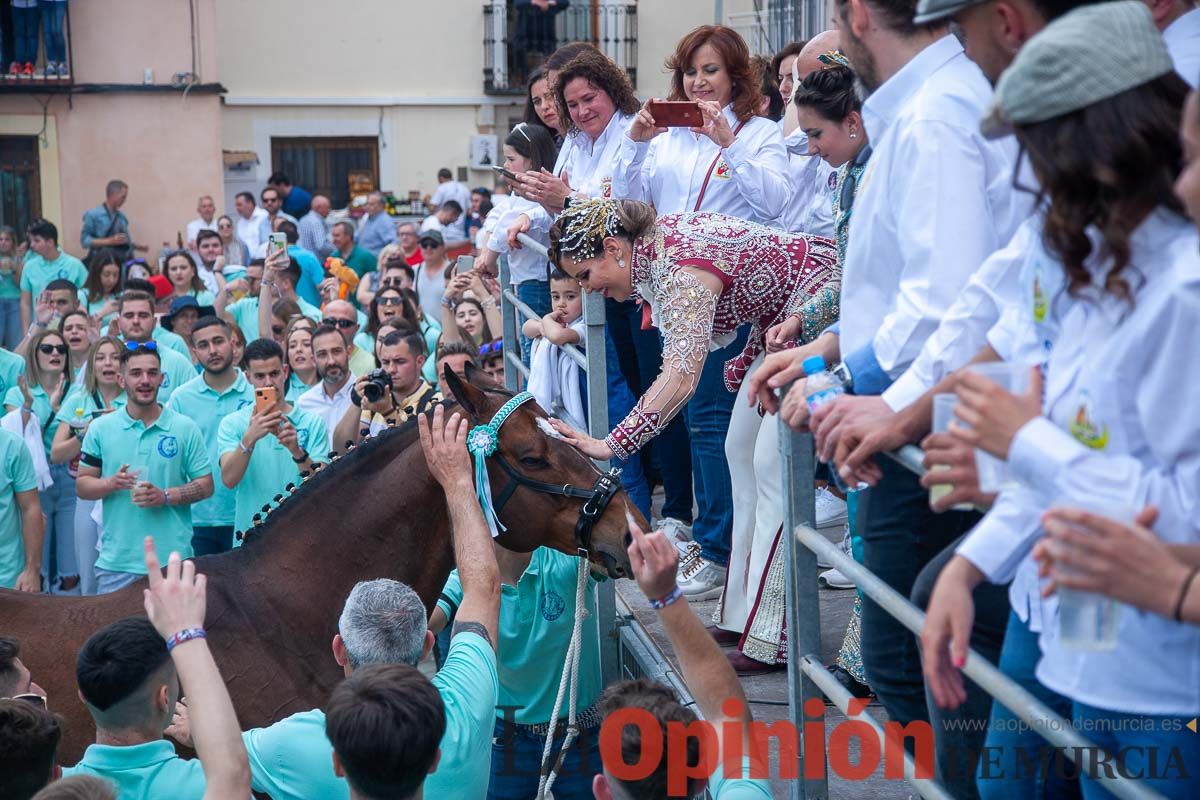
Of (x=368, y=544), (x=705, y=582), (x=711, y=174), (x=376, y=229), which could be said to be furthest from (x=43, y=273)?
(x=368, y=544)

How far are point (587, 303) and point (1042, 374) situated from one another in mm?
3106

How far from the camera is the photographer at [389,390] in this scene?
761 centimetres

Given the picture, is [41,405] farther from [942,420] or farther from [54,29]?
[54,29]

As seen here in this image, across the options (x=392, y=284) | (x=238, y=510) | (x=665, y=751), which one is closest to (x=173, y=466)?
(x=238, y=510)

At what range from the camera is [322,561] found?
15.7ft

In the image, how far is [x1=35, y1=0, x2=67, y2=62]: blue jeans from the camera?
22.8m

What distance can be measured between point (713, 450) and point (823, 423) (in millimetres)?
2809

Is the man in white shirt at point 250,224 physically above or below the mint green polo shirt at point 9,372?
above

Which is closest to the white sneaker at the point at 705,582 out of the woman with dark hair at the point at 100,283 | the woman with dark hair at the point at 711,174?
the woman with dark hair at the point at 711,174

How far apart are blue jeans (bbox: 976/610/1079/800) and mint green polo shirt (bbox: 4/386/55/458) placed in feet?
25.1

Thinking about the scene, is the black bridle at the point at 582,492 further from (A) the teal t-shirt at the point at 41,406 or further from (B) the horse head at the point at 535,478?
(A) the teal t-shirt at the point at 41,406

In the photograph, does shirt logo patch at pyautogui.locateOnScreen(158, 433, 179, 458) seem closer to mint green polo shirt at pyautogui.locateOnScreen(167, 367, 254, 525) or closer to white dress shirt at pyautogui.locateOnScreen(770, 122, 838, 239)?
mint green polo shirt at pyautogui.locateOnScreen(167, 367, 254, 525)

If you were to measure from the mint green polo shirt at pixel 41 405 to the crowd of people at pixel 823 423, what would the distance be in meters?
1.36

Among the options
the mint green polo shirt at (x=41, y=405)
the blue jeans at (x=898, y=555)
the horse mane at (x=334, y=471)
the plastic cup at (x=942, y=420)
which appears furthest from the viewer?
the mint green polo shirt at (x=41, y=405)
